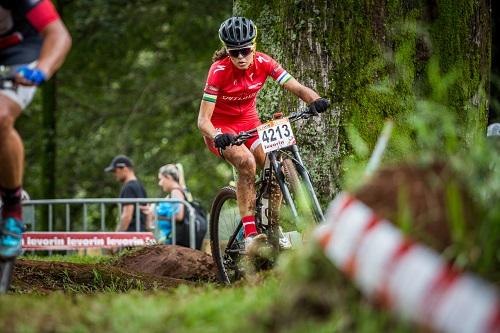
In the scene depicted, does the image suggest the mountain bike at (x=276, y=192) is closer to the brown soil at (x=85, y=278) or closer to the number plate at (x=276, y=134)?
the number plate at (x=276, y=134)

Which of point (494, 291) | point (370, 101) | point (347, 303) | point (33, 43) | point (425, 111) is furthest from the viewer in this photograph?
point (370, 101)

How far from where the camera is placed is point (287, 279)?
420cm

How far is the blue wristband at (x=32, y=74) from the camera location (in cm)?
516

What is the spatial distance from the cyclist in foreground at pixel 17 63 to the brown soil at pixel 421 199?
2130 millimetres

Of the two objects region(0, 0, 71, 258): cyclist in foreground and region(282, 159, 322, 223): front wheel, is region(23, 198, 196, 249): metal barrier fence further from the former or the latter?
region(0, 0, 71, 258): cyclist in foreground

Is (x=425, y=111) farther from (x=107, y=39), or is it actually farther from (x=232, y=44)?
(x=107, y=39)

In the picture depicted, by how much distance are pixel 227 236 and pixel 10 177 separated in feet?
10.4

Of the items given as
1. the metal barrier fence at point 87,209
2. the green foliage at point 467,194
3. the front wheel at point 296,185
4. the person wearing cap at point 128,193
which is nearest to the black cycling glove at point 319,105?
the front wheel at point 296,185

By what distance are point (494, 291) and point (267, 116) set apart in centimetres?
544

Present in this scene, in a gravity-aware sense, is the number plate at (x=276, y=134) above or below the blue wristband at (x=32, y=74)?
below

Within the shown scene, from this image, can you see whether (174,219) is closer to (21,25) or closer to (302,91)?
(302,91)

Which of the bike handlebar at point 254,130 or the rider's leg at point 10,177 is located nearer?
the rider's leg at point 10,177

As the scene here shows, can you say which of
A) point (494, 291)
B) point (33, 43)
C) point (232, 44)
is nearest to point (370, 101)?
point (232, 44)

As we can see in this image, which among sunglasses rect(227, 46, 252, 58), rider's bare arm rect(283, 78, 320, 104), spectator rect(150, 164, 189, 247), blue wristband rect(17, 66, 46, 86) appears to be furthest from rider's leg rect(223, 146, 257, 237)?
spectator rect(150, 164, 189, 247)
